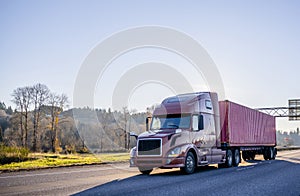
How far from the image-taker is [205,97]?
1683 cm

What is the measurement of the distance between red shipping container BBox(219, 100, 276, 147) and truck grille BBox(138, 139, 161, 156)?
5521mm

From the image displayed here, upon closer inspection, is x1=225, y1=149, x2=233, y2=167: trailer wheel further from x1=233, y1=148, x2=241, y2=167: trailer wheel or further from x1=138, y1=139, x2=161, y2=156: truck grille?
x1=138, y1=139, x2=161, y2=156: truck grille

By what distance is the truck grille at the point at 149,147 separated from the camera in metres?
14.2

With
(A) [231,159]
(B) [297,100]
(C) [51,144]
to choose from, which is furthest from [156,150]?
(B) [297,100]

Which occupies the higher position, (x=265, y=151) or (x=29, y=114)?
(x=29, y=114)

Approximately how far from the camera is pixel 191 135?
15070 millimetres

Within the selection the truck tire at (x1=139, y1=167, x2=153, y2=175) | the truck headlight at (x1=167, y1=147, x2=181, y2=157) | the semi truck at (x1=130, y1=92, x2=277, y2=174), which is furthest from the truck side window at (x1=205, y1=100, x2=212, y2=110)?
the truck tire at (x1=139, y1=167, x2=153, y2=175)

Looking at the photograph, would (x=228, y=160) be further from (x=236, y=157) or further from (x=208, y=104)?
(x=208, y=104)

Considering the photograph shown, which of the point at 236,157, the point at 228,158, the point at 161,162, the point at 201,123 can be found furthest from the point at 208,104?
the point at 236,157

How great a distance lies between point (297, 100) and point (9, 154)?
49022 mm

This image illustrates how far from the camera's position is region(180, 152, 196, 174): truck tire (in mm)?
14625

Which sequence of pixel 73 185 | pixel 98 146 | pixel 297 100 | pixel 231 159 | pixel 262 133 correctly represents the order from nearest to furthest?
pixel 73 185, pixel 231 159, pixel 262 133, pixel 297 100, pixel 98 146

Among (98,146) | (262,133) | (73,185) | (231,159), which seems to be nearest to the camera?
(73,185)

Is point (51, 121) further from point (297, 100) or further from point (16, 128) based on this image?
point (297, 100)
